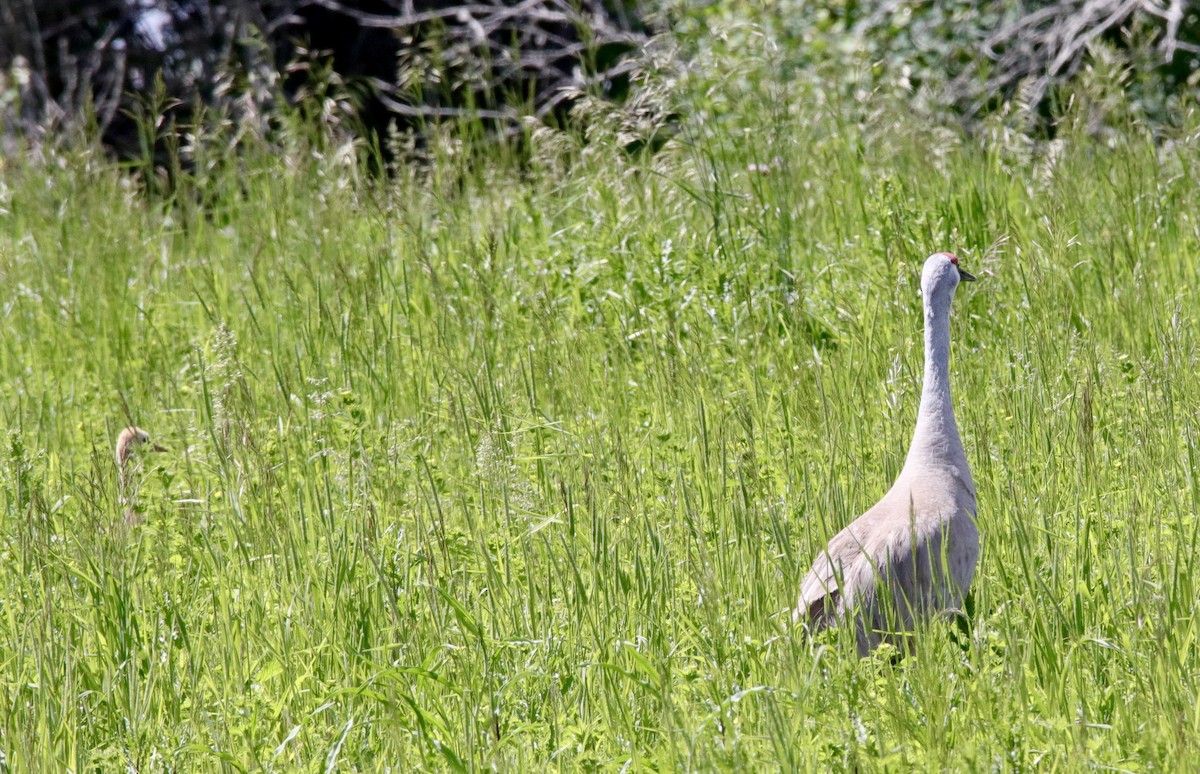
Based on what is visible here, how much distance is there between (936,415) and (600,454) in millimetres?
996

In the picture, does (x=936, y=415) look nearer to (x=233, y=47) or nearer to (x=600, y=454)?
(x=600, y=454)

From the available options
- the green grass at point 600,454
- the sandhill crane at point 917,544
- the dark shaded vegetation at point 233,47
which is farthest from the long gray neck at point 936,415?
the dark shaded vegetation at point 233,47

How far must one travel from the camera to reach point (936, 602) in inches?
133

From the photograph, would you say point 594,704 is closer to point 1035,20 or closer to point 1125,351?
point 1125,351

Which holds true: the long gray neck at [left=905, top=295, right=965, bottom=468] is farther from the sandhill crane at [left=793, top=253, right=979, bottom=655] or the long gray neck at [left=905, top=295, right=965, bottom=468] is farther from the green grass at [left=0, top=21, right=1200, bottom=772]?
the green grass at [left=0, top=21, right=1200, bottom=772]

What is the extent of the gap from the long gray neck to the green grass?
106mm

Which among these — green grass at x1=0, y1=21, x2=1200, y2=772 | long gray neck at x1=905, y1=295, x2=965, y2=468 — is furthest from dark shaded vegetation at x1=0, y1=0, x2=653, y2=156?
long gray neck at x1=905, y1=295, x2=965, y2=468

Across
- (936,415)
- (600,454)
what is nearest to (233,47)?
(600,454)

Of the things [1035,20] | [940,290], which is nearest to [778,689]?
[940,290]

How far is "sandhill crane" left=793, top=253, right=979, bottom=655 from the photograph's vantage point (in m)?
3.18

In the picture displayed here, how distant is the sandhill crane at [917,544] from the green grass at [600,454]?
9 centimetres

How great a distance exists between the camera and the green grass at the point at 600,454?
2.83 m

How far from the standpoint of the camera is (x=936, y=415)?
3.61 metres

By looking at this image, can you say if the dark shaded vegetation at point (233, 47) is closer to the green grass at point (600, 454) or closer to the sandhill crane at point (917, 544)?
the green grass at point (600, 454)
